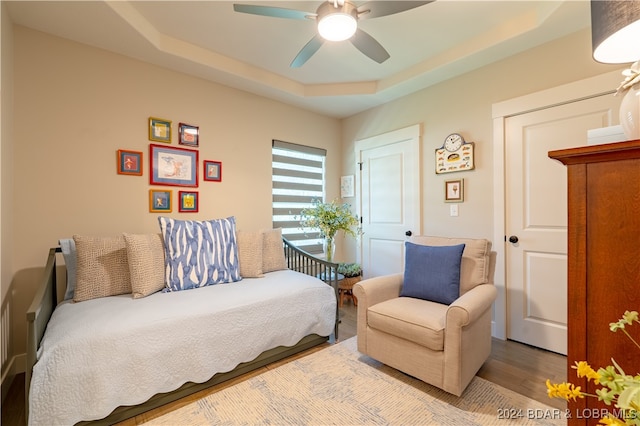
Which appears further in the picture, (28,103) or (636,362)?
(28,103)

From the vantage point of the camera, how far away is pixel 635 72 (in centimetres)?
88

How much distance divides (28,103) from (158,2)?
1212 mm

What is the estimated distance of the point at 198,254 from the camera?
7.25 ft

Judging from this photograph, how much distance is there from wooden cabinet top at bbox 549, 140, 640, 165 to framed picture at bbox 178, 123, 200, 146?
9.24 feet

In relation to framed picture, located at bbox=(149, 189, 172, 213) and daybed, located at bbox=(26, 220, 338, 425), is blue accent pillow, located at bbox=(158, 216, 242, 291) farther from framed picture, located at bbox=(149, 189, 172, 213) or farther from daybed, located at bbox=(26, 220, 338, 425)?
framed picture, located at bbox=(149, 189, 172, 213)

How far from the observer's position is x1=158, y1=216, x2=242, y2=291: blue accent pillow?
6.88 feet

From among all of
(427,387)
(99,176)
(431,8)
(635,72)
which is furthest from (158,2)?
(427,387)

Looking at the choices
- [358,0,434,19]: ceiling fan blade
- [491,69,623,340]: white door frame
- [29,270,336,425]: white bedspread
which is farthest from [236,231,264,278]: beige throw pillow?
[491,69,623,340]: white door frame

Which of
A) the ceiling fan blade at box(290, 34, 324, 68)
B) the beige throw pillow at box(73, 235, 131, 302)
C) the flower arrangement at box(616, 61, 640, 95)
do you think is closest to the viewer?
the flower arrangement at box(616, 61, 640, 95)

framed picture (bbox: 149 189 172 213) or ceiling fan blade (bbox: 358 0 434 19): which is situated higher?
ceiling fan blade (bbox: 358 0 434 19)

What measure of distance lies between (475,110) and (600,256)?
2.30 metres

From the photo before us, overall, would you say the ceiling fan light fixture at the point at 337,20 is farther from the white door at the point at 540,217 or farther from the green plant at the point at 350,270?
the green plant at the point at 350,270

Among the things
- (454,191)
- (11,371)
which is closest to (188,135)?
(11,371)

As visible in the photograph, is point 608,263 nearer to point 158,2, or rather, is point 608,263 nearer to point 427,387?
point 427,387
